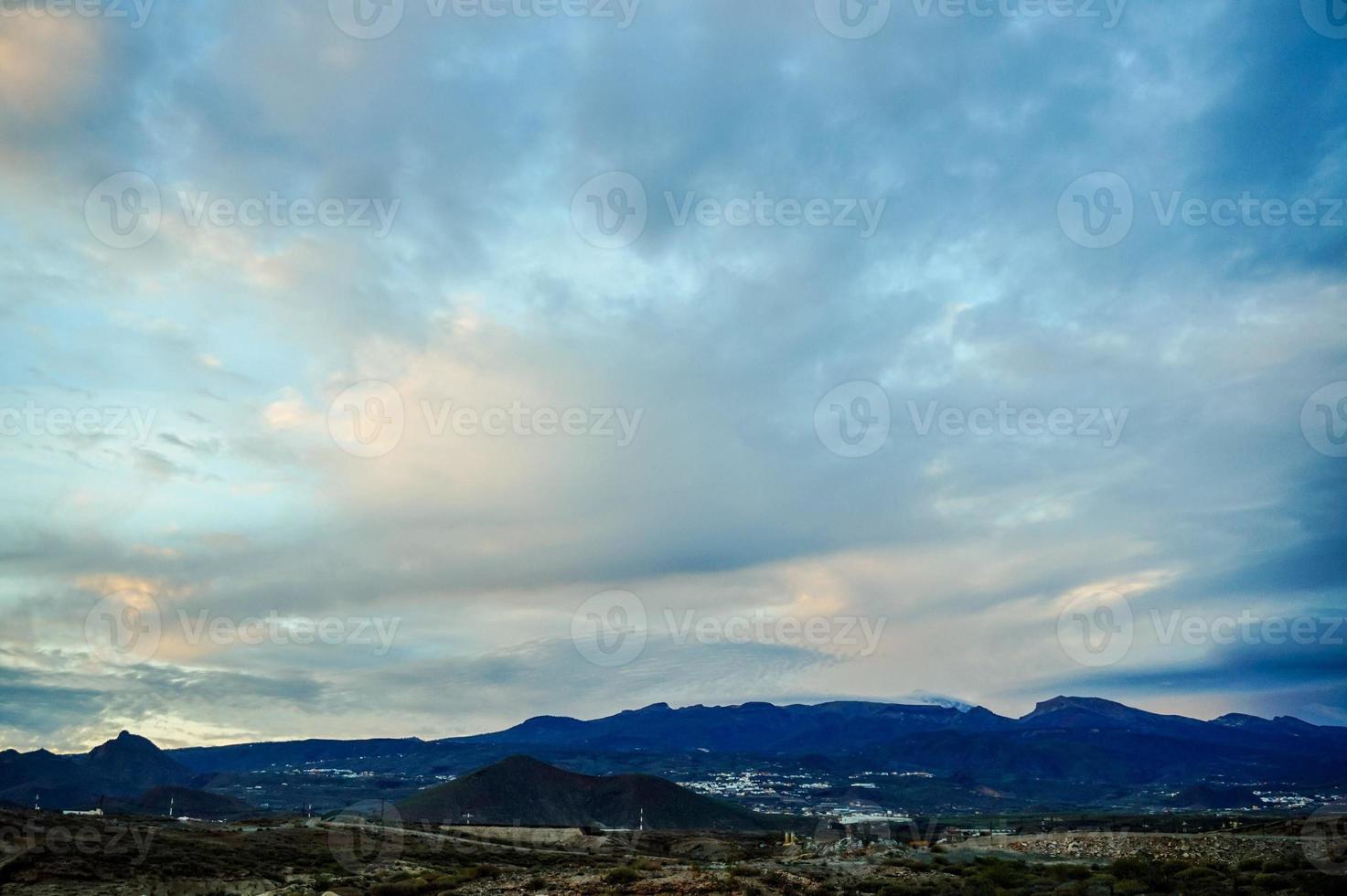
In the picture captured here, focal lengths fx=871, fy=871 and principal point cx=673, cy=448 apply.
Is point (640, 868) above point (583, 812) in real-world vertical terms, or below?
above

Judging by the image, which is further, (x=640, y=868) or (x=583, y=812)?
(x=583, y=812)

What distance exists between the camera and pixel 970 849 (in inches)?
2398

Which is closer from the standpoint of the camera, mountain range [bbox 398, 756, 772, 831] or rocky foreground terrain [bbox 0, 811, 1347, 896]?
rocky foreground terrain [bbox 0, 811, 1347, 896]

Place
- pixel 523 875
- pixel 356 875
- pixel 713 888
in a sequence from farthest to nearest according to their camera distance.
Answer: pixel 356 875 → pixel 523 875 → pixel 713 888

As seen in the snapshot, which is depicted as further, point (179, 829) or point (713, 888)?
point (179, 829)

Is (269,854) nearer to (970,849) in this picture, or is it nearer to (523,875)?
(523,875)

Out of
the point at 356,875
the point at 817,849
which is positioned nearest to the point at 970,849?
the point at 817,849

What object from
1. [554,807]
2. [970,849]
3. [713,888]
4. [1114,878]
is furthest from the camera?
[554,807]

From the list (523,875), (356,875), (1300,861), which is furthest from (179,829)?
(1300,861)

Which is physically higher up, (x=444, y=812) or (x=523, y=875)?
(x=523, y=875)

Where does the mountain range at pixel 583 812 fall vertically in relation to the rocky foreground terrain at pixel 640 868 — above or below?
below

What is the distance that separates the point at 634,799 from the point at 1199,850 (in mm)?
161405

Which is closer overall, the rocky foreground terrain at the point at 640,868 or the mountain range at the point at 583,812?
the rocky foreground terrain at the point at 640,868

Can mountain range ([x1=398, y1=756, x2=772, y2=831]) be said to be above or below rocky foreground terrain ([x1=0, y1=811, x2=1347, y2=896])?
below
